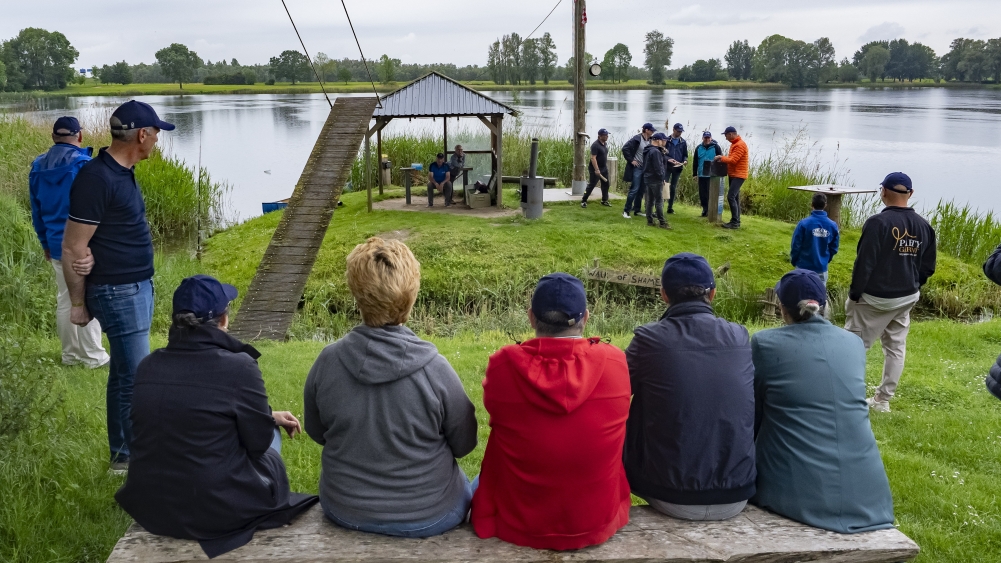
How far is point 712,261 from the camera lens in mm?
10875

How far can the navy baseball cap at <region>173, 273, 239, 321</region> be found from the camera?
2.47 m

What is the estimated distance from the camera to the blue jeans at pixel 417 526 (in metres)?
2.58

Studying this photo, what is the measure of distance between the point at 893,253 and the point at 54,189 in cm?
520

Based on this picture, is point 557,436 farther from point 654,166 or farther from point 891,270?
point 654,166

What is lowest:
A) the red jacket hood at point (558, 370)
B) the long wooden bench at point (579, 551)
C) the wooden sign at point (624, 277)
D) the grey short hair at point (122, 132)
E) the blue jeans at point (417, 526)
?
the wooden sign at point (624, 277)

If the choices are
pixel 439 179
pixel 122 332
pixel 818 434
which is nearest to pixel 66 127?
pixel 122 332

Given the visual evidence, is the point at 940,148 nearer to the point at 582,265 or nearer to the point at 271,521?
the point at 582,265

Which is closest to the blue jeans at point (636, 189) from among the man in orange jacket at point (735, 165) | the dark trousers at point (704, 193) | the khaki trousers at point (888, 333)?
the dark trousers at point (704, 193)

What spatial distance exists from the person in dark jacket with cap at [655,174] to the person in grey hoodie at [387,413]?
975 cm

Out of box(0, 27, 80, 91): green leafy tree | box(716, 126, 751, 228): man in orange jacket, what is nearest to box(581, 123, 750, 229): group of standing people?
box(716, 126, 751, 228): man in orange jacket

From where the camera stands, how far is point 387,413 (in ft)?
8.00

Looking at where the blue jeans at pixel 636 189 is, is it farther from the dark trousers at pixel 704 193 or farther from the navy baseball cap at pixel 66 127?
the navy baseball cap at pixel 66 127

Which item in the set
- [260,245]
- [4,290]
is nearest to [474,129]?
[260,245]

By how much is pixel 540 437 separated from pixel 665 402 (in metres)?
0.52
